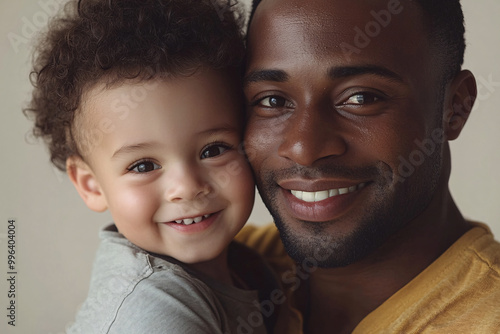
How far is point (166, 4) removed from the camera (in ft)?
4.39

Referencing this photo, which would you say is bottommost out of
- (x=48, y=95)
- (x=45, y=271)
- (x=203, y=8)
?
(x=45, y=271)

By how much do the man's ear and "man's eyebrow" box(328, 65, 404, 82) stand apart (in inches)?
8.5

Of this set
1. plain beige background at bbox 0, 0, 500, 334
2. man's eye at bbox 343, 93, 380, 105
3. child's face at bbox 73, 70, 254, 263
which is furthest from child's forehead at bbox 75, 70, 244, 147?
plain beige background at bbox 0, 0, 500, 334

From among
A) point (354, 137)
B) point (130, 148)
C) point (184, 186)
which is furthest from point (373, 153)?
point (130, 148)

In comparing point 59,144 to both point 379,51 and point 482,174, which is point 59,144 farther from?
point 482,174

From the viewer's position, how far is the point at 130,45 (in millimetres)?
1280

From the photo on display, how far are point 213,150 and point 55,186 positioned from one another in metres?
1.19

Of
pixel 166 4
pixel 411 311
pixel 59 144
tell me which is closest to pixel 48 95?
pixel 59 144

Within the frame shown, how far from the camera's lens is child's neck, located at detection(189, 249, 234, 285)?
1.39 meters

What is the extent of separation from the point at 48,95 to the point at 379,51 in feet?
2.53

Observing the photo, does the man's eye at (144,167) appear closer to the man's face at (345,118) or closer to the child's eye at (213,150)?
the child's eye at (213,150)

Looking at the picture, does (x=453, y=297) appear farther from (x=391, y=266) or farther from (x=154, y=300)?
(x=154, y=300)

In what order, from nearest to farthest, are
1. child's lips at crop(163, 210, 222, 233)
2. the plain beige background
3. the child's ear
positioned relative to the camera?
child's lips at crop(163, 210, 222, 233) < the child's ear < the plain beige background

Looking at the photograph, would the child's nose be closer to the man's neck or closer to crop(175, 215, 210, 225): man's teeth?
crop(175, 215, 210, 225): man's teeth
